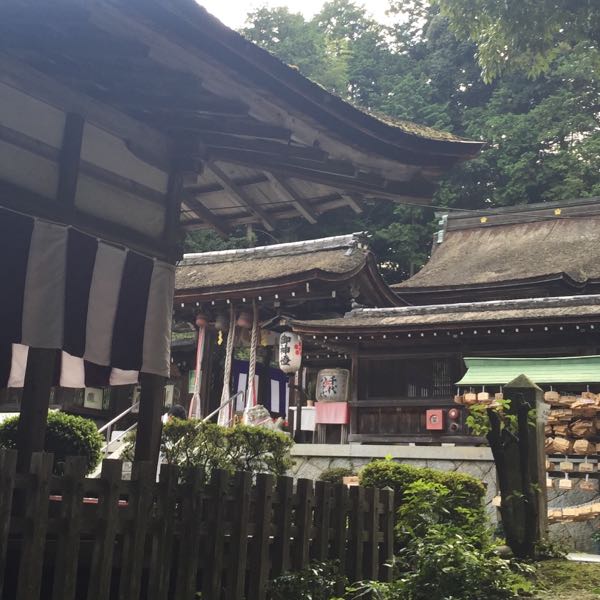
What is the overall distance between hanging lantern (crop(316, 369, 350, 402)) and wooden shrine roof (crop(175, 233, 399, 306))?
2462mm

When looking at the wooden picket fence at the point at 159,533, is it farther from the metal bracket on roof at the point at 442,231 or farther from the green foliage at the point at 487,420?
the metal bracket on roof at the point at 442,231

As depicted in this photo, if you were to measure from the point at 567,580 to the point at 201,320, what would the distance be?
16567 millimetres

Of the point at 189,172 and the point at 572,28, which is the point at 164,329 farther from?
the point at 572,28

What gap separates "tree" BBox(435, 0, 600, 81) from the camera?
11672 mm

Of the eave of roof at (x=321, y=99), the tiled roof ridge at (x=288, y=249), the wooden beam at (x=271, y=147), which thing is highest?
the tiled roof ridge at (x=288, y=249)

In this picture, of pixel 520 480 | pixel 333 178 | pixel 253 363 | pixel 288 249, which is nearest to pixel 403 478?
pixel 520 480

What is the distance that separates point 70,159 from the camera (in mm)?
7270

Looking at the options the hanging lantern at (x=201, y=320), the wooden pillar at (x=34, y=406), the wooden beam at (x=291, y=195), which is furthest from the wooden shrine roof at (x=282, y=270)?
the wooden pillar at (x=34, y=406)

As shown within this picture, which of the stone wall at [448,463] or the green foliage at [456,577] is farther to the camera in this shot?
the stone wall at [448,463]

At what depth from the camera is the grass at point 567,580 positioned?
6981 millimetres

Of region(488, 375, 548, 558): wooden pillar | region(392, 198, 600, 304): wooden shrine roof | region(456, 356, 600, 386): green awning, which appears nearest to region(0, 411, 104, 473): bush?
region(488, 375, 548, 558): wooden pillar

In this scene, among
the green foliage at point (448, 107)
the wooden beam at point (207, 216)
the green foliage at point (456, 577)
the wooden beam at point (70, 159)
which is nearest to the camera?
the green foliage at point (456, 577)

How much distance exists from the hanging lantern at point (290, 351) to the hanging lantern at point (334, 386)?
3.00 ft

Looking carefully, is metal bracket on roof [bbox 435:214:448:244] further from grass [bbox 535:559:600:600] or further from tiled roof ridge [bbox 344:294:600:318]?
grass [bbox 535:559:600:600]
